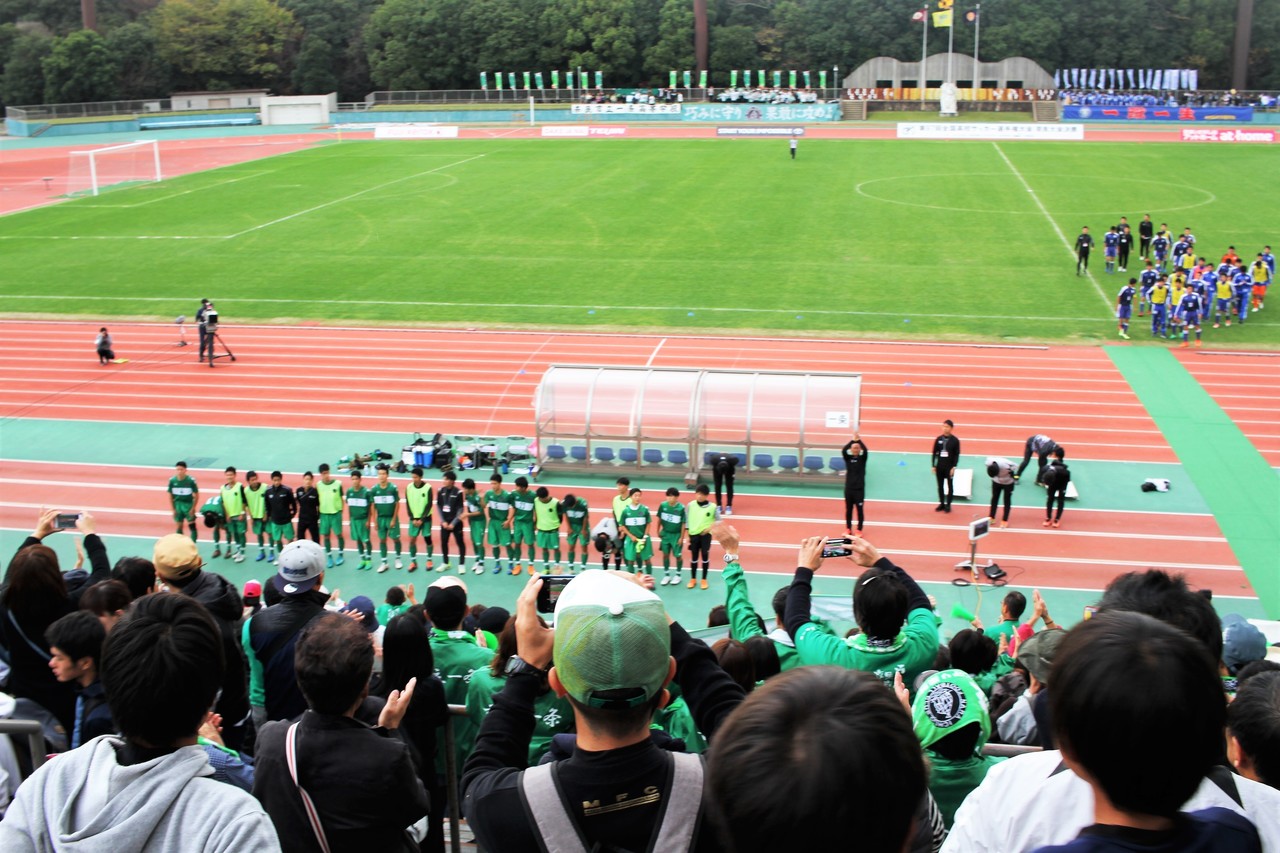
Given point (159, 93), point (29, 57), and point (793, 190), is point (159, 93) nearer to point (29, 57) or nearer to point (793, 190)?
point (29, 57)

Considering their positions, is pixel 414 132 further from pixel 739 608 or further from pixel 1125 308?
pixel 739 608

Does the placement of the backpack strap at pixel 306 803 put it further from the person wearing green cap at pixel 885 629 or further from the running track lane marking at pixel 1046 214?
the running track lane marking at pixel 1046 214

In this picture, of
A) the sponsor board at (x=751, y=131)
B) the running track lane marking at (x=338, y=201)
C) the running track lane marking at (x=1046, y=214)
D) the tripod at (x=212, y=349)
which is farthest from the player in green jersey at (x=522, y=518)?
the sponsor board at (x=751, y=131)

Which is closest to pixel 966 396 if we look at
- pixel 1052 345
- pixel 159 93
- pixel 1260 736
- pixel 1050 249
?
pixel 1052 345

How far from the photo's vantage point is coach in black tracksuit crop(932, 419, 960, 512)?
16922 mm

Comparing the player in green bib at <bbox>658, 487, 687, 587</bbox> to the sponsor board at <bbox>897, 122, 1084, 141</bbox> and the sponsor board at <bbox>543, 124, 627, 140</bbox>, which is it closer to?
the sponsor board at <bbox>897, 122, 1084, 141</bbox>

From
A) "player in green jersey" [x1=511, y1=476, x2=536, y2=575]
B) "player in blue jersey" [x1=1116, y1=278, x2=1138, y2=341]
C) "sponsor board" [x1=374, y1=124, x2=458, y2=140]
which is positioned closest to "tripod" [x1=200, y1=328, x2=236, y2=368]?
"player in green jersey" [x1=511, y1=476, x2=536, y2=575]

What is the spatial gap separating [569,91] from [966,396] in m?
67.5

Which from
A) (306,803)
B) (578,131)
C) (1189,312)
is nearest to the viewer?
(306,803)

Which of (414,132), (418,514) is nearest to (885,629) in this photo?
(418,514)

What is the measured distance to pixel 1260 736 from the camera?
11.9 ft

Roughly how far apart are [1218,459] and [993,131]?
41131 mm

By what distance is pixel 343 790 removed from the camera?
3922mm

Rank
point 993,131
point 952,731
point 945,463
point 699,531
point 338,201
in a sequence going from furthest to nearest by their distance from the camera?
point 993,131
point 338,201
point 945,463
point 699,531
point 952,731
